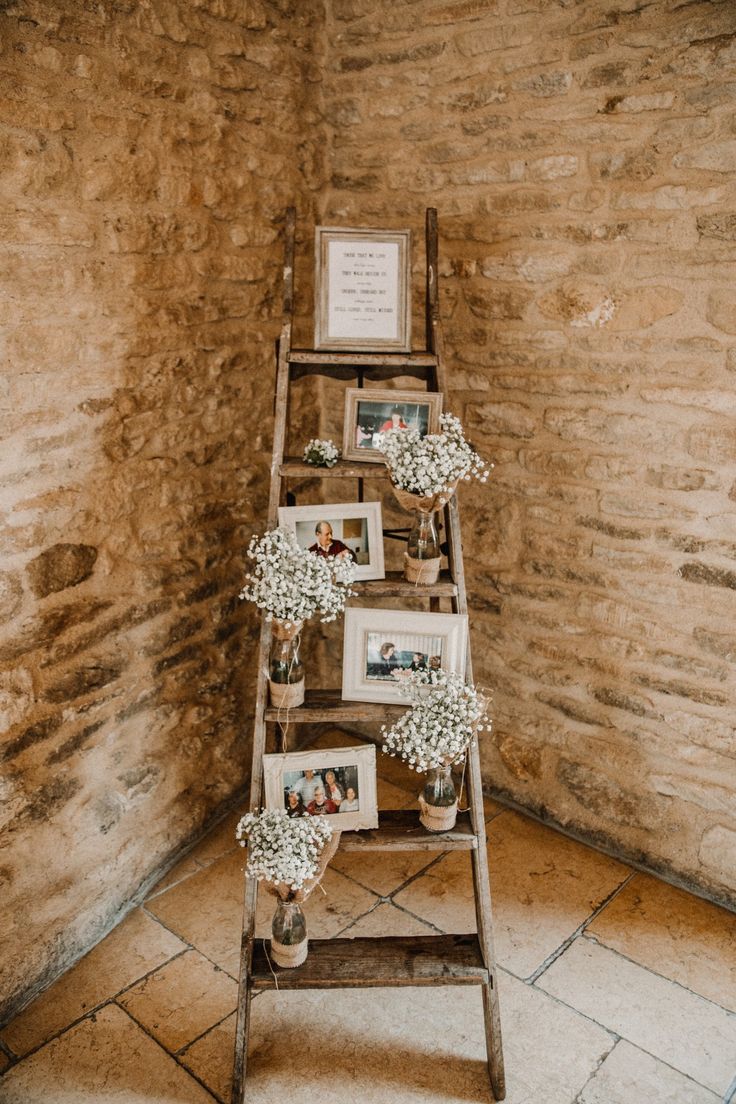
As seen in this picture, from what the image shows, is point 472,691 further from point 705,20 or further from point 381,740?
point 705,20

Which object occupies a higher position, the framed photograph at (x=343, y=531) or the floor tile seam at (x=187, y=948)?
the framed photograph at (x=343, y=531)

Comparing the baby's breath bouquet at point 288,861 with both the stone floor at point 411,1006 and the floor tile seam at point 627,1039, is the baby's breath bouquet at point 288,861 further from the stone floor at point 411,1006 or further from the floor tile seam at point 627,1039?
the floor tile seam at point 627,1039

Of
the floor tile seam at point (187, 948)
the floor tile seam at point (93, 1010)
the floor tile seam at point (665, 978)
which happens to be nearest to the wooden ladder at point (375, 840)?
the floor tile seam at point (187, 948)

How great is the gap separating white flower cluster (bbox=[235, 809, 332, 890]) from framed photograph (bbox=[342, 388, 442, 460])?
3.34ft

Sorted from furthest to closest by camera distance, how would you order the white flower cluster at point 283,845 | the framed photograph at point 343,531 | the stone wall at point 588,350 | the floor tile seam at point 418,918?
the floor tile seam at point 418,918
the stone wall at point 588,350
the framed photograph at point 343,531
the white flower cluster at point 283,845

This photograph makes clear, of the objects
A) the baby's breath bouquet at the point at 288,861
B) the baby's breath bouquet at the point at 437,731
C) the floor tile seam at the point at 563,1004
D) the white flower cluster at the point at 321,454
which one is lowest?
the floor tile seam at the point at 563,1004

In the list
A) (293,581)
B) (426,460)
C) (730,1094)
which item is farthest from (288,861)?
(730,1094)

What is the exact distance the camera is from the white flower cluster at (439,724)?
2.23 metres

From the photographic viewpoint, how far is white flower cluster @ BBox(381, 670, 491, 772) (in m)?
2.23

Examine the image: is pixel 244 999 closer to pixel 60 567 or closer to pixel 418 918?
pixel 418 918

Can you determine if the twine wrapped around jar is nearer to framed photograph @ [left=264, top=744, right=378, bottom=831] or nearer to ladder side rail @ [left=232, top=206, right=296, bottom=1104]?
framed photograph @ [left=264, top=744, right=378, bottom=831]

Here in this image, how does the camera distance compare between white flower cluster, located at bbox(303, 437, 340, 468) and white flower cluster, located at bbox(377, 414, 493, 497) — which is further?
white flower cluster, located at bbox(303, 437, 340, 468)

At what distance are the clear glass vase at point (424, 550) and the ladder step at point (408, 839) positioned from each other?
691mm

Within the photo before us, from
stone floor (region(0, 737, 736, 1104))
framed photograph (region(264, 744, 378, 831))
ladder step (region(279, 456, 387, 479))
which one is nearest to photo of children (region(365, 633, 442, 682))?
framed photograph (region(264, 744, 378, 831))
